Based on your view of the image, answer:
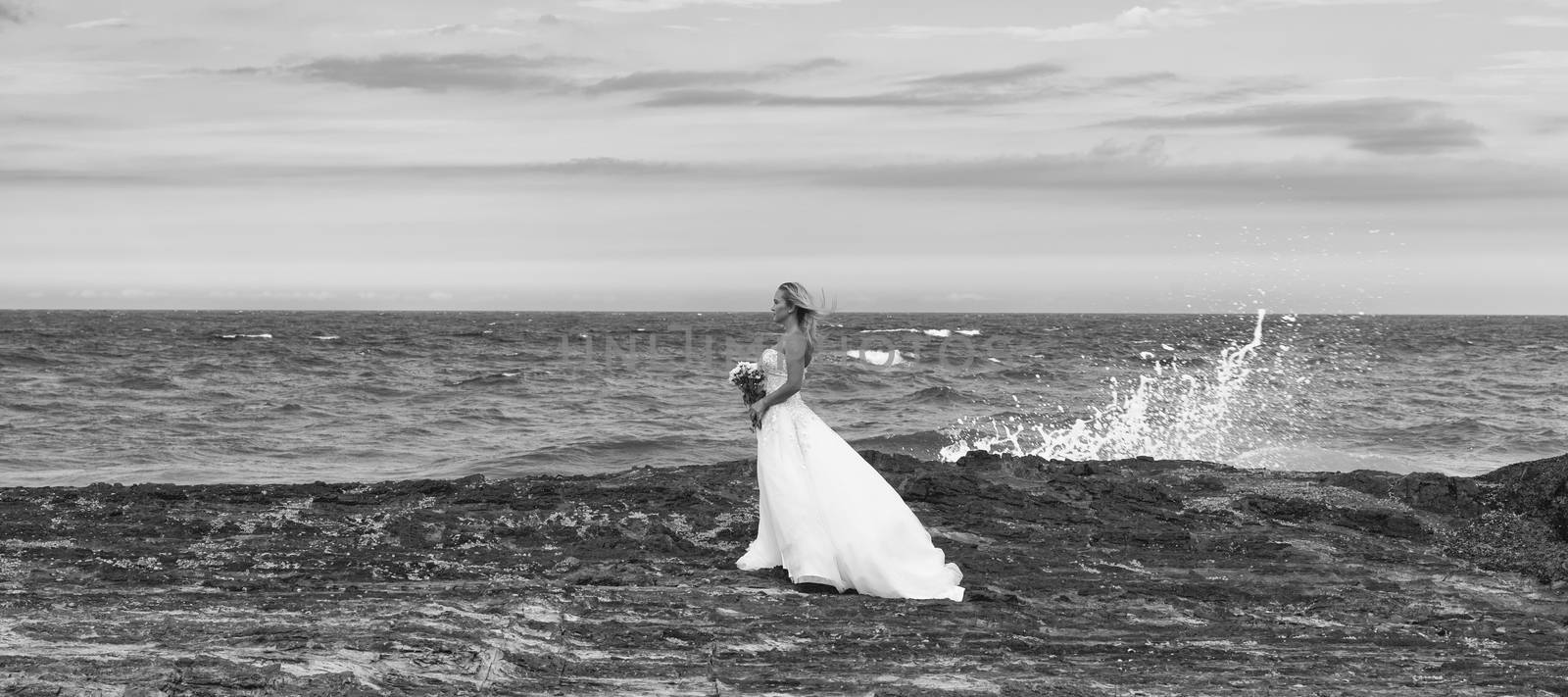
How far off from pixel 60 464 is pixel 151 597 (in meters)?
12.3

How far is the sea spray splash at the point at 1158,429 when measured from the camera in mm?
18047

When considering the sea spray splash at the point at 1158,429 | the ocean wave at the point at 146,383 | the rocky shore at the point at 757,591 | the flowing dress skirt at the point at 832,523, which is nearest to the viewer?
the rocky shore at the point at 757,591

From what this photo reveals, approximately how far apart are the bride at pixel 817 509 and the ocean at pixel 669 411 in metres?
9.93

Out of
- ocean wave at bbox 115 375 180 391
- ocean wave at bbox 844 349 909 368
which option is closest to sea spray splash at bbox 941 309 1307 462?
ocean wave at bbox 844 349 909 368

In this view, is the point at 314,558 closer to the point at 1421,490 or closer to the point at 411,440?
the point at 1421,490

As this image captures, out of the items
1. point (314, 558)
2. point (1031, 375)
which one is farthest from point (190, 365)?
point (314, 558)

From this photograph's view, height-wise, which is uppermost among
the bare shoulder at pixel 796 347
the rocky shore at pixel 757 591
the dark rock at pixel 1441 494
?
the bare shoulder at pixel 796 347

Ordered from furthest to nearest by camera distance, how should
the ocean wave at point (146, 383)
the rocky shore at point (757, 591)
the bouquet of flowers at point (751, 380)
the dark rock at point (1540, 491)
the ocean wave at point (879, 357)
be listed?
the ocean wave at point (879, 357) → the ocean wave at point (146, 383) → the dark rock at point (1540, 491) → the bouquet of flowers at point (751, 380) → the rocky shore at point (757, 591)

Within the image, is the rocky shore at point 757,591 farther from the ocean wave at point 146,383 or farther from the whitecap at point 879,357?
the whitecap at point 879,357

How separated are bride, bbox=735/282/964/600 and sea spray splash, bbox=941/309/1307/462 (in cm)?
711

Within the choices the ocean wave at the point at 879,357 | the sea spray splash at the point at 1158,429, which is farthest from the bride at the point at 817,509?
the ocean wave at the point at 879,357

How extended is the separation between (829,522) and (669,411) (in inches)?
708

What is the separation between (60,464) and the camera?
17375 mm

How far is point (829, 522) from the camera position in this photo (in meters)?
7.63
